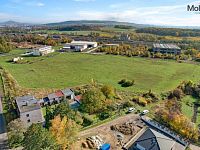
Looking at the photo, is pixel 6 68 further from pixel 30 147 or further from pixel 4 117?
pixel 30 147

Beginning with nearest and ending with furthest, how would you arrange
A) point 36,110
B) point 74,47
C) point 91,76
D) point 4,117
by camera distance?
point 36,110
point 4,117
point 91,76
point 74,47

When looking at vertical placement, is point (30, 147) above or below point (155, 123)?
above

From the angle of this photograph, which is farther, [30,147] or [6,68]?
[6,68]

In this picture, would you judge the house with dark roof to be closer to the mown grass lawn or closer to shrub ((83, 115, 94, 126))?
shrub ((83, 115, 94, 126))

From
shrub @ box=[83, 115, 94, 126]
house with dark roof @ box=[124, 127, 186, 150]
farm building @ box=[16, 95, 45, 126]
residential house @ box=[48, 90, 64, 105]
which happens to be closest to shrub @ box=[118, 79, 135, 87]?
residential house @ box=[48, 90, 64, 105]

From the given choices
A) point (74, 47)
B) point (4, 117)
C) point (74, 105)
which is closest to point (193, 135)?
point (74, 105)

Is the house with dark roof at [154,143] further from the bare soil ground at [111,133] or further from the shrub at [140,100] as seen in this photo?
the shrub at [140,100]

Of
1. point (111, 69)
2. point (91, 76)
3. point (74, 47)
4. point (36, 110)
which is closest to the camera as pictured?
point (36, 110)
